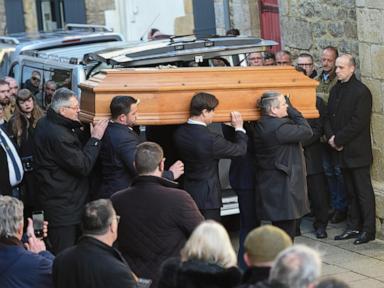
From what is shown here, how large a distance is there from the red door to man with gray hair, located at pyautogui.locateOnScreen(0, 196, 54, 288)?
28.9 ft

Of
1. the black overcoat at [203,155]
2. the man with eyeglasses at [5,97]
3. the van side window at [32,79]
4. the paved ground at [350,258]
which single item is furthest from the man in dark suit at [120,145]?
the van side window at [32,79]

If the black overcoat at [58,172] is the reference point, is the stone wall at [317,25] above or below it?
above

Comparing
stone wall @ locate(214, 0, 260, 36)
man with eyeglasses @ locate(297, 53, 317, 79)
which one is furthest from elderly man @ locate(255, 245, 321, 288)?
stone wall @ locate(214, 0, 260, 36)

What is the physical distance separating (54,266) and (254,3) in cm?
961

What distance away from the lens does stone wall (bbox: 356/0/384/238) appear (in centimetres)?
1130

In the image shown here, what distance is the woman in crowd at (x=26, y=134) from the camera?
34.1ft

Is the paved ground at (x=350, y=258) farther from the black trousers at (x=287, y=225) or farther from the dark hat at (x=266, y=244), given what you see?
the dark hat at (x=266, y=244)

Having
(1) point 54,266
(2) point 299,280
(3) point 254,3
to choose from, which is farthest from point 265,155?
(3) point 254,3

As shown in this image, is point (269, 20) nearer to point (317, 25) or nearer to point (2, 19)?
point (317, 25)

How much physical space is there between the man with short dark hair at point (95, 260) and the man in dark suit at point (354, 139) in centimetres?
453

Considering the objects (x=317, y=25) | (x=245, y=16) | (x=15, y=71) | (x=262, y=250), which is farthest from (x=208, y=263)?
(x=245, y=16)

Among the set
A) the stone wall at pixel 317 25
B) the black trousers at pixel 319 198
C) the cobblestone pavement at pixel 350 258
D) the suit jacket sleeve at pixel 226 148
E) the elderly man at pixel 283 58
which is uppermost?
the stone wall at pixel 317 25

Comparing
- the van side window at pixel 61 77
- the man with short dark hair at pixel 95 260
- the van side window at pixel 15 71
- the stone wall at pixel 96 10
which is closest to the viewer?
the man with short dark hair at pixel 95 260

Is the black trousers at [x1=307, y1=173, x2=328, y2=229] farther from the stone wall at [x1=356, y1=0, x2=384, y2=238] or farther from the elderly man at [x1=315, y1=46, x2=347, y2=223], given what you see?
the stone wall at [x1=356, y1=0, x2=384, y2=238]
